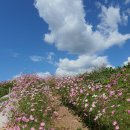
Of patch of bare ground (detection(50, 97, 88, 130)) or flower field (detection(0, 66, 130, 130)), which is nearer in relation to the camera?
flower field (detection(0, 66, 130, 130))

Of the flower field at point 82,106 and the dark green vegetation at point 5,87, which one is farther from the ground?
the dark green vegetation at point 5,87

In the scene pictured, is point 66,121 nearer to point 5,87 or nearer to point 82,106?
point 82,106

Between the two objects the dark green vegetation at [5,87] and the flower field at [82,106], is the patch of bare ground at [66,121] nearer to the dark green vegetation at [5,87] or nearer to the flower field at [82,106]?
the flower field at [82,106]

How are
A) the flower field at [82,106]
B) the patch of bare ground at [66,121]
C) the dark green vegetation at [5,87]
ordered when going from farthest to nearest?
the dark green vegetation at [5,87] → the patch of bare ground at [66,121] → the flower field at [82,106]

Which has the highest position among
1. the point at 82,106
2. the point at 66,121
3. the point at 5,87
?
the point at 5,87

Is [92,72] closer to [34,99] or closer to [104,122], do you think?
[34,99]

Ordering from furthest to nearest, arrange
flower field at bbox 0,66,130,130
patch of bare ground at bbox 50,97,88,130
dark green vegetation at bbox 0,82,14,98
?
dark green vegetation at bbox 0,82,14,98, patch of bare ground at bbox 50,97,88,130, flower field at bbox 0,66,130,130

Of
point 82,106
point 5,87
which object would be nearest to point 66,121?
point 82,106

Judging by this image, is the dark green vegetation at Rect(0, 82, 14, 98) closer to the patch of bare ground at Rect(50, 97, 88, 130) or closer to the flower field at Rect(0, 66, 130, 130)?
the flower field at Rect(0, 66, 130, 130)

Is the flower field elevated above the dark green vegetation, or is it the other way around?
the dark green vegetation

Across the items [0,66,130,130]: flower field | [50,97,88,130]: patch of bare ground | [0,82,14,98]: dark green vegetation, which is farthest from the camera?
[0,82,14,98]: dark green vegetation

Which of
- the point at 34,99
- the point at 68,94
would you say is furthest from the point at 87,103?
the point at 68,94

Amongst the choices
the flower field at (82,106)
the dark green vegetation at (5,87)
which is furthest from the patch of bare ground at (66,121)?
the dark green vegetation at (5,87)

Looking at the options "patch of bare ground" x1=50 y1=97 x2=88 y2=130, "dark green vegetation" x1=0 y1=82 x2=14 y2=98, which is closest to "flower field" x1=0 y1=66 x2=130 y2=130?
"patch of bare ground" x1=50 y1=97 x2=88 y2=130
